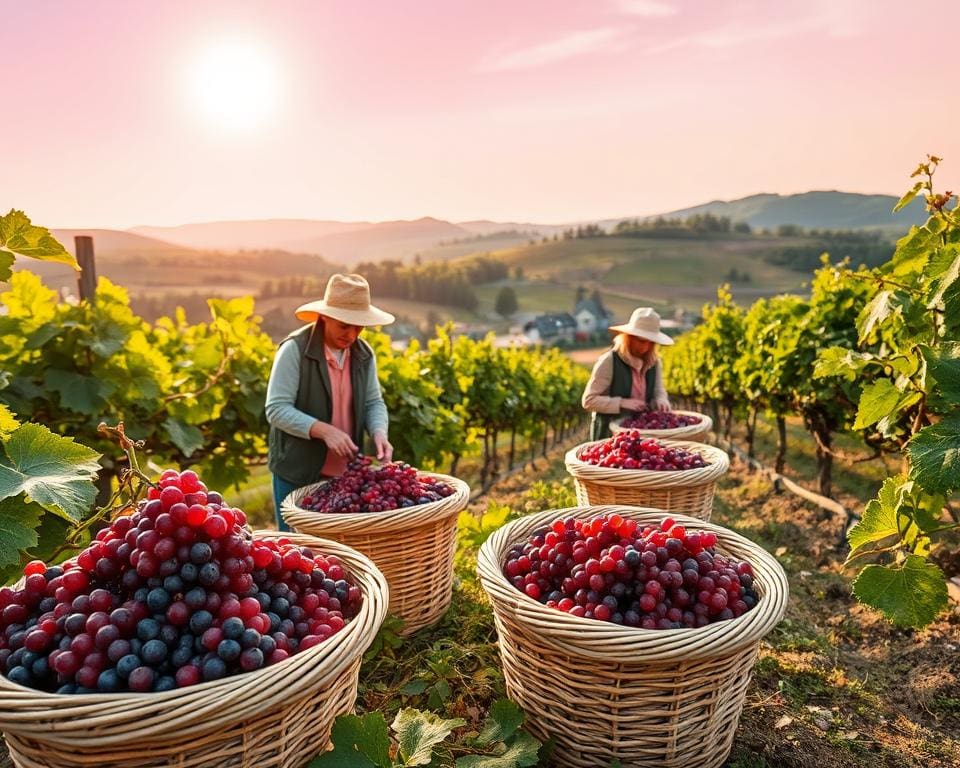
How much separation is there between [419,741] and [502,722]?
44cm

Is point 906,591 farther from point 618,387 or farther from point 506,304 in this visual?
point 506,304

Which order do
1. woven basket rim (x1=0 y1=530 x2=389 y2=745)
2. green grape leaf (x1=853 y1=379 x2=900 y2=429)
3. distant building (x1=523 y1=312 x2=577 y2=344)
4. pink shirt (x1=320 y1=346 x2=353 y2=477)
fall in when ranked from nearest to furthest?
1. woven basket rim (x1=0 y1=530 x2=389 y2=745)
2. green grape leaf (x1=853 y1=379 x2=900 y2=429)
3. pink shirt (x1=320 y1=346 x2=353 y2=477)
4. distant building (x1=523 y1=312 x2=577 y2=344)

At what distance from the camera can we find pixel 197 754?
4.80 feet

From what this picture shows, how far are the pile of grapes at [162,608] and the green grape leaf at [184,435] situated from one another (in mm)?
2973

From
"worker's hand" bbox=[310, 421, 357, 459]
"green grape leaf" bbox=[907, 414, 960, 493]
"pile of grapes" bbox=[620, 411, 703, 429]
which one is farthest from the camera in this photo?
"pile of grapes" bbox=[620, 411, 703, 429]

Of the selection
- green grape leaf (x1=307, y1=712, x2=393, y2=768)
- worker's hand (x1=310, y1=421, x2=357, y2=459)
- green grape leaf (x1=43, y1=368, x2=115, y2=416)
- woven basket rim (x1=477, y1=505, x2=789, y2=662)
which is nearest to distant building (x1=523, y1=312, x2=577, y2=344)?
green grape leaf (x1=43, y1=368, x2=115, y2=416)

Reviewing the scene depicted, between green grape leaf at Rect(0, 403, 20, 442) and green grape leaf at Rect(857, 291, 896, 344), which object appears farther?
green grape leaf at Rect(857, 291, 896, 344)

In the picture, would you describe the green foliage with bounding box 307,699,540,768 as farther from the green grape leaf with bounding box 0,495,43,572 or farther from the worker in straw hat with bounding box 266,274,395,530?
the worker in straw hat with bounding box 266,274,395,530

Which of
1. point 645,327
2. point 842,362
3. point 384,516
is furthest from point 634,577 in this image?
point 645,327

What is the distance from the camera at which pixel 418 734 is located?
1.85m

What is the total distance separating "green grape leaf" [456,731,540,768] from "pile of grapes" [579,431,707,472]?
217cm

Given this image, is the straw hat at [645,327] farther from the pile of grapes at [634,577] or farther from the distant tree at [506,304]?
the distant tree at [506,304]

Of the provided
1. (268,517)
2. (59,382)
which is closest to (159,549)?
(59,382)

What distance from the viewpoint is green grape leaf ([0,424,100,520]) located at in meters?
1.77
